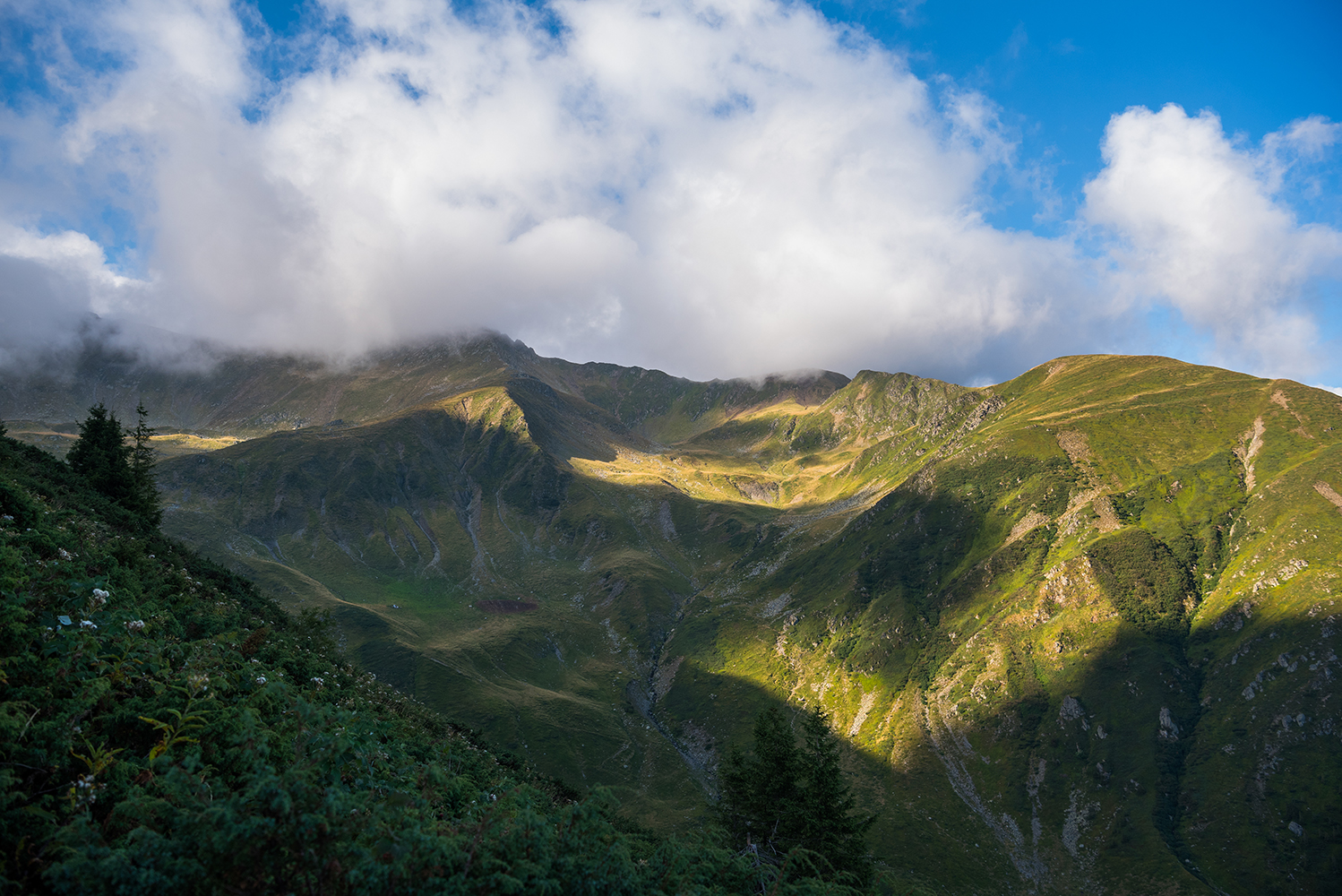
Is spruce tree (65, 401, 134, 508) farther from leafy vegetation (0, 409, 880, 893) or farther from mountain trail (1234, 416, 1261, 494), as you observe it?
mountain trail (1234, 416, 1261, 494)

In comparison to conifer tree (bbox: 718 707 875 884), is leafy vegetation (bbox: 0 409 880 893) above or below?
above

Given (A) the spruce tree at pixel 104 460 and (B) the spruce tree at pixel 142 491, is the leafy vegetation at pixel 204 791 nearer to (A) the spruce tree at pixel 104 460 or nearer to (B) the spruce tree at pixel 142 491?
(B) the spruce tree at pixel 142 491

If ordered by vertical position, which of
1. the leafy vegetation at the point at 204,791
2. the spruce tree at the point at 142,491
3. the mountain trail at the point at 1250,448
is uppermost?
the mountain trail at the point at 1250,448

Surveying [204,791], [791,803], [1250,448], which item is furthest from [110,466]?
[1250,448]

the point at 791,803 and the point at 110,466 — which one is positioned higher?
the point at 110,466

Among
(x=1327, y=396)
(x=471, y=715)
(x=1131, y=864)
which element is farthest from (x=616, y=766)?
(x=1327, y=396)

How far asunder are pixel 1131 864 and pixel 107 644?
521ft

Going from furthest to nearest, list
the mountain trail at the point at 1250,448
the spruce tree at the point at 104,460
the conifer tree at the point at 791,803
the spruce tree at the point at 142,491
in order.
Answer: the mountain trail at the point at 1250,448
the spruce tree at the point at 142,491
the spruce tree at the point at 104,460
the conifer tree at the point at 791,803

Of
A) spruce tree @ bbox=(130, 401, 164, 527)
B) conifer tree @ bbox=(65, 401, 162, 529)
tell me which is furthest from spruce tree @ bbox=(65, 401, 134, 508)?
spruce tree @ bbox=(130, 401, 164, 527)

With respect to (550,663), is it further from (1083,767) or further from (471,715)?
(1083,767)

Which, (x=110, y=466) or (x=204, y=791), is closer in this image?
(x=204, y=791)

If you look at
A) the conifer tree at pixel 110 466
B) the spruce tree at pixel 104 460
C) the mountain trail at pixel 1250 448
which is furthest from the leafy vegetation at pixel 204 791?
the mountain trail at pixel 1250 448

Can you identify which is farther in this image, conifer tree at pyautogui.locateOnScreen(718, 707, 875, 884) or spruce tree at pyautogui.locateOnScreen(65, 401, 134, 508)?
spruce tree at pyautogui.locateOnScreen(65, 401, 134, 508)

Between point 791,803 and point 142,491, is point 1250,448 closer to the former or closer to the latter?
point 791,803
